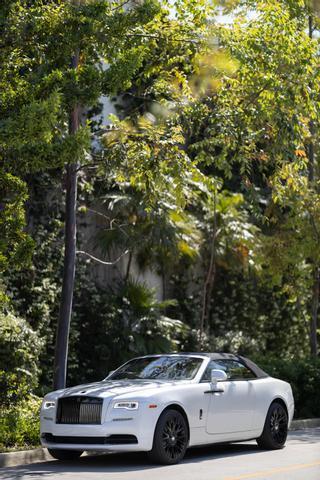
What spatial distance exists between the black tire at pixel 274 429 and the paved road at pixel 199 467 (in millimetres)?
167

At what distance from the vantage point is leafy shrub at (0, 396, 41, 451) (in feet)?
41.0

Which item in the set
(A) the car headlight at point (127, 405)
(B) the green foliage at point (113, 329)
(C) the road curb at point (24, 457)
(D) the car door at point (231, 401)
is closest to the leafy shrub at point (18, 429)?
(C) the road curb at point (24, 457)

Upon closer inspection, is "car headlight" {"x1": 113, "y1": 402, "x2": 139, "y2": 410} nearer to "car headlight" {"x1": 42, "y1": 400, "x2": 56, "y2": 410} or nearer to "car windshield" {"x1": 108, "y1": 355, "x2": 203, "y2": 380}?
"car headlight" {"x1": 42, "y1": 400, "x2": 56, "y2": 410}

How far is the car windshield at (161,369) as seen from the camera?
12.3m

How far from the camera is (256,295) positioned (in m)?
27.6

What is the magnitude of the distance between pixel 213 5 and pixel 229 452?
7632 mm

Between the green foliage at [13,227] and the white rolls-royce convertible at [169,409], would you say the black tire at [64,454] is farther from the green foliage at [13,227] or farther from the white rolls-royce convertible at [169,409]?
the green foliage at [13,227]

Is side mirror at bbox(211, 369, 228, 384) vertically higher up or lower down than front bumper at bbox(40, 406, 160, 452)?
higher up

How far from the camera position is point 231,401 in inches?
485

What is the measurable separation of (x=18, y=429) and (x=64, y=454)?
1.15 metres

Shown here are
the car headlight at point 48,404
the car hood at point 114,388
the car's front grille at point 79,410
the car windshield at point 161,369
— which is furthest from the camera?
the car windshield at point 161,369

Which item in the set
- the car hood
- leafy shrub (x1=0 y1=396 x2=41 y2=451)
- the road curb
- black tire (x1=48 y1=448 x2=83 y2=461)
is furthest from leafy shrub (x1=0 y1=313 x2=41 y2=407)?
the car hood

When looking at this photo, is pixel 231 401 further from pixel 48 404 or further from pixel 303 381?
pixel 303 381

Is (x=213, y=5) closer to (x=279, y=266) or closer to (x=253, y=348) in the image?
(x=279, y=266)
